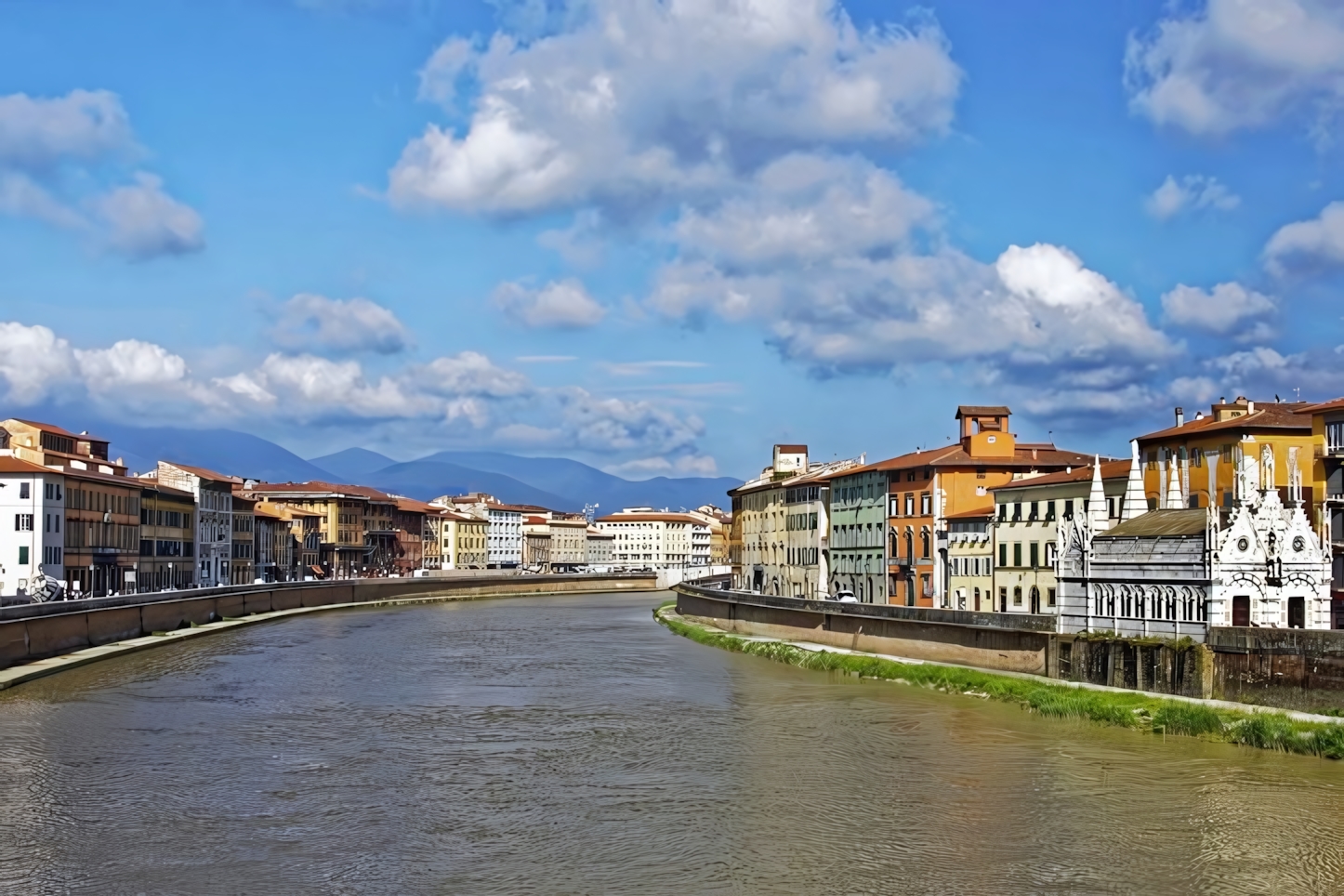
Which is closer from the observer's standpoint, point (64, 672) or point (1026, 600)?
point (64, 672)

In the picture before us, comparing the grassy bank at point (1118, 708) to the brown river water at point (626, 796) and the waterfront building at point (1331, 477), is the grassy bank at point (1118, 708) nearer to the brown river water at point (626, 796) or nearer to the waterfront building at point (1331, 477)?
the brown river water at point (626, 796)

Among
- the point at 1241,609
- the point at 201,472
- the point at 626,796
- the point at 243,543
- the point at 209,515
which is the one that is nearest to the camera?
the point at 626,796

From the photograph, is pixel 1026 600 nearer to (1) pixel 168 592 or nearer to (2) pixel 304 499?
(1) pixel 168 592

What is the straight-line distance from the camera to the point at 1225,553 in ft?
148

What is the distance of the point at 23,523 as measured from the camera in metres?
82.6

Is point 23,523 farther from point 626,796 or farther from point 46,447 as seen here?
point 626,796

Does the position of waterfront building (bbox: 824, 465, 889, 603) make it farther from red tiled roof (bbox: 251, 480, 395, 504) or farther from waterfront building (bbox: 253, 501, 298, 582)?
red tiled roof (bbox: 251, 480, 395, 504)

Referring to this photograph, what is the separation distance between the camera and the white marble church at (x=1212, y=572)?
45062mm

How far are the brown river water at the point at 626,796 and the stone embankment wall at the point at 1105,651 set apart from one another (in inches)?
137

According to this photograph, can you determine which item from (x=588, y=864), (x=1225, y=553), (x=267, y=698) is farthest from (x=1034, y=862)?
(x=267, y=698)

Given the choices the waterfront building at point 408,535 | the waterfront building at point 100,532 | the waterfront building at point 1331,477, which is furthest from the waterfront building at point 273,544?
the waterfront building at point 1331,477

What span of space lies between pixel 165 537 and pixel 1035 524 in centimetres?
6436

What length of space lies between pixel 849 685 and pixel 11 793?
31.2m

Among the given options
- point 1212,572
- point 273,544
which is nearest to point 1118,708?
point 1212,572
